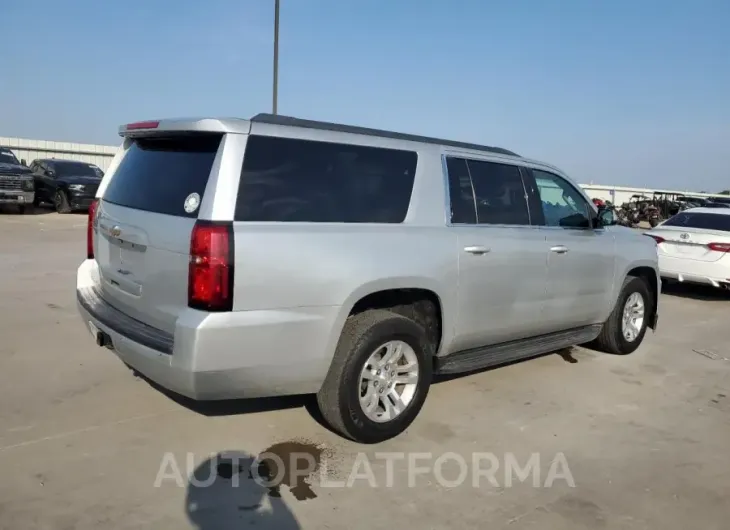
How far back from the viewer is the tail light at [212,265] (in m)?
3.17

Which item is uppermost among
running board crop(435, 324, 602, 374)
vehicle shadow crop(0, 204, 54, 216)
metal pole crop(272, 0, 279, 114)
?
metal pole crop(272, 0, 279, 114)

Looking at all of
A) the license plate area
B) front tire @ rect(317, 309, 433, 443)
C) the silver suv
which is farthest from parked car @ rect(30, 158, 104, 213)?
front tire @ rect(317, 309, 433, 443)

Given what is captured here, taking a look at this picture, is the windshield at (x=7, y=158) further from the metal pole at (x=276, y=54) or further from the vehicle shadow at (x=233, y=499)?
the vehicle shadow at (x=233, y=499)

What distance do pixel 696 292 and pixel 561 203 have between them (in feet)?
22.5

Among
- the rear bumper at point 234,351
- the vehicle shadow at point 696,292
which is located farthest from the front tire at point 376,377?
the vehicle shadow at point 696,292

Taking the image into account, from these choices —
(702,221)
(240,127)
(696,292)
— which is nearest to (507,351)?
(240,127)

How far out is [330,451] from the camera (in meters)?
3.81

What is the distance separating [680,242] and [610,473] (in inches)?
270

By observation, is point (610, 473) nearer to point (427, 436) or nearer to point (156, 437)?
point (427, 436)

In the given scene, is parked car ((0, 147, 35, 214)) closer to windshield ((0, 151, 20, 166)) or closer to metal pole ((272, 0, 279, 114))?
windshield ((0, 151, 20, 166))

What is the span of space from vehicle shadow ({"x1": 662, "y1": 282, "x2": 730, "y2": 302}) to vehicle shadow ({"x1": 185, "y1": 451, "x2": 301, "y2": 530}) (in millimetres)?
9024

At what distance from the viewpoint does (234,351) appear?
10.7 ft

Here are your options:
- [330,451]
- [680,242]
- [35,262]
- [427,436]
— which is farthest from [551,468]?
[35,262]

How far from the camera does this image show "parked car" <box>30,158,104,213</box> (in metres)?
19.5
